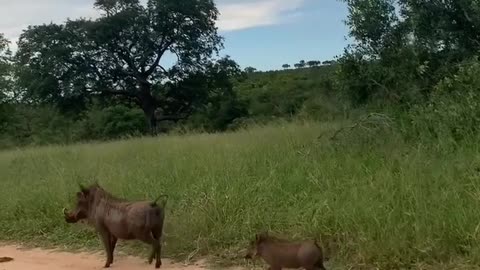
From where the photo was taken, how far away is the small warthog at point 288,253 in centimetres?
464

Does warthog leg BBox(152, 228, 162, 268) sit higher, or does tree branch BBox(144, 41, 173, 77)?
tree branch BBox(144, 41, 173, 77)

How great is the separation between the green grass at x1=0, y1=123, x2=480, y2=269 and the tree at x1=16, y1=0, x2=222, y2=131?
19.5 m

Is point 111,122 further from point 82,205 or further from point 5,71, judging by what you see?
point 82,205

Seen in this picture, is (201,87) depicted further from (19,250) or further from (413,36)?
(19,250)

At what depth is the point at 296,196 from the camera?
652 centimetres

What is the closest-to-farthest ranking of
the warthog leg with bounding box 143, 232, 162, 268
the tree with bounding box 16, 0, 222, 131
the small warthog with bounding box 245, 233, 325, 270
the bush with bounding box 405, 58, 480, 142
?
1. the small warthog with bounding box 245, 233, 325, 270
2. the warthog leg with bounding box 143, 232, 162, 268
3. the bush with bounding box 405, 58, 480, 142
4. the tree with bounding box 16, 0, 222, 131

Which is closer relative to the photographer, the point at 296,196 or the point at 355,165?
the point at 296,196

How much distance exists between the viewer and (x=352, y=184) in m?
6.36

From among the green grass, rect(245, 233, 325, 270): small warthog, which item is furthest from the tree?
rect(245, 233, 325, 270): small warthog

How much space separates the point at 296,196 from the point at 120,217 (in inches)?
73.7

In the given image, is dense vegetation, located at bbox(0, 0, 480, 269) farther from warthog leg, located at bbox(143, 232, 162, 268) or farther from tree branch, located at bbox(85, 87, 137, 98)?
tree branch, located at bbox(85, 87, 137, 98)

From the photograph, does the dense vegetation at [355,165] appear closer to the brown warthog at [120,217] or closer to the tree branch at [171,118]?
the brown warthog at [120,217]

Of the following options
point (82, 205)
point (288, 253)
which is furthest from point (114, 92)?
point (288, 253)

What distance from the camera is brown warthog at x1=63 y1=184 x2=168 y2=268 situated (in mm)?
5484
